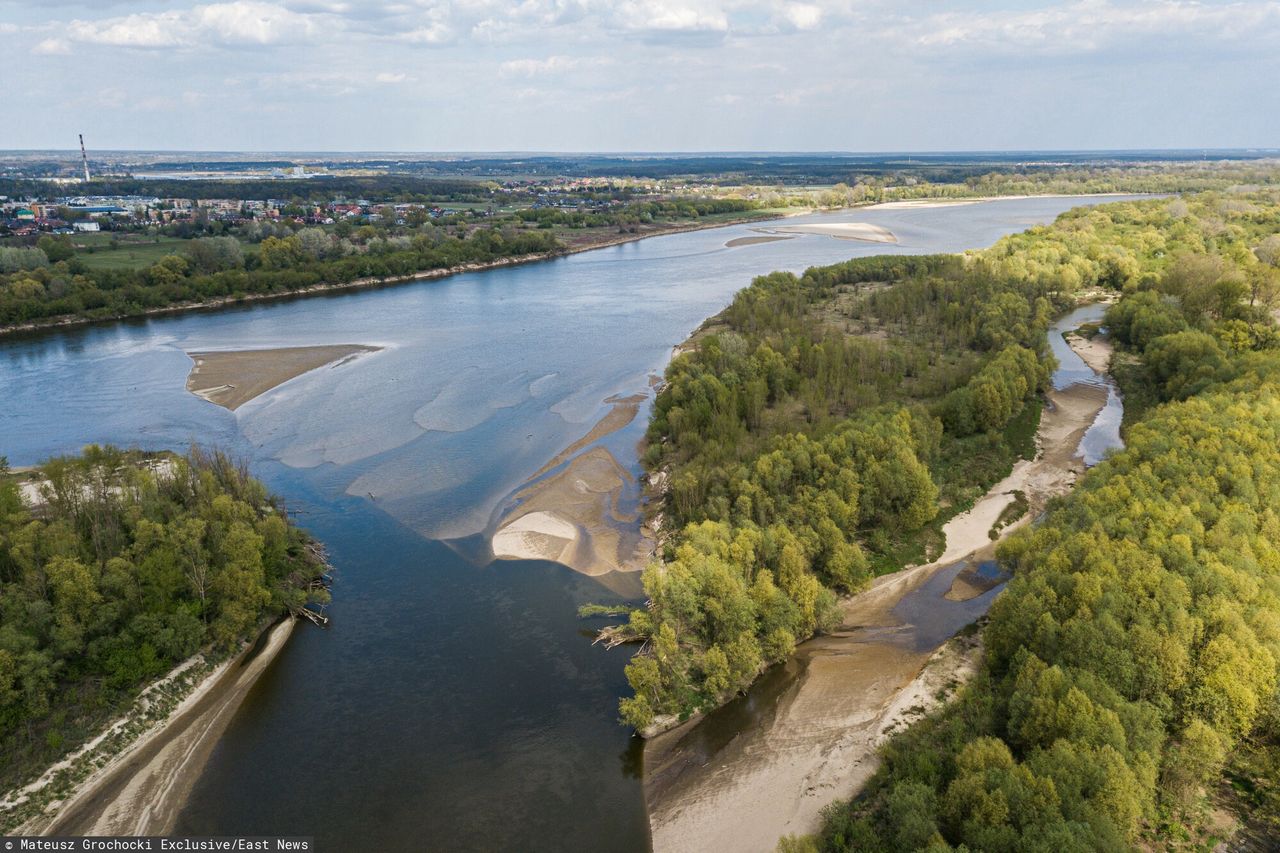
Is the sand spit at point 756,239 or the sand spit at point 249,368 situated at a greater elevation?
the sand spit at point 756,239

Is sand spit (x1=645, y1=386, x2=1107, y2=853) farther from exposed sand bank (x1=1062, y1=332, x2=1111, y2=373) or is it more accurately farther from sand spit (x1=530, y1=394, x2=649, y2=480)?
exposed sand bank (x1=1062, y1=332, x2=1111, y2=373)

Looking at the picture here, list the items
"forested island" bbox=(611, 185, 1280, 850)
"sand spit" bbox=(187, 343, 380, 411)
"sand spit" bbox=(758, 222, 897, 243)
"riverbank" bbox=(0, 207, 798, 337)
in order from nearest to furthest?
"forested island" bbox=(611, 185, 1280, 850) < "sand spit" bbox=(187, 343, 380, 411) < "riverbank" bbox=(0, 207, 798, 337) < "sand spit" bbox=(758, 222, 897, 243)

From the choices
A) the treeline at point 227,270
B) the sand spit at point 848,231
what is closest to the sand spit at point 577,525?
the treeline at point 227,270

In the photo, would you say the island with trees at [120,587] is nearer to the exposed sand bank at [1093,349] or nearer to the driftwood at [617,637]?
the driftwood at [617,637]

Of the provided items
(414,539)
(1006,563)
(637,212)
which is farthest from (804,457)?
(637,212)

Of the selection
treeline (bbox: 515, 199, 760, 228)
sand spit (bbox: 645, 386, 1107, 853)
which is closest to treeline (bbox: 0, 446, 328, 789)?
sand spit (bbox: 645, 386, 1107, 853)

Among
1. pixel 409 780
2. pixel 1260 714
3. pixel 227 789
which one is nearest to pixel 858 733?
pixel 1260 714
